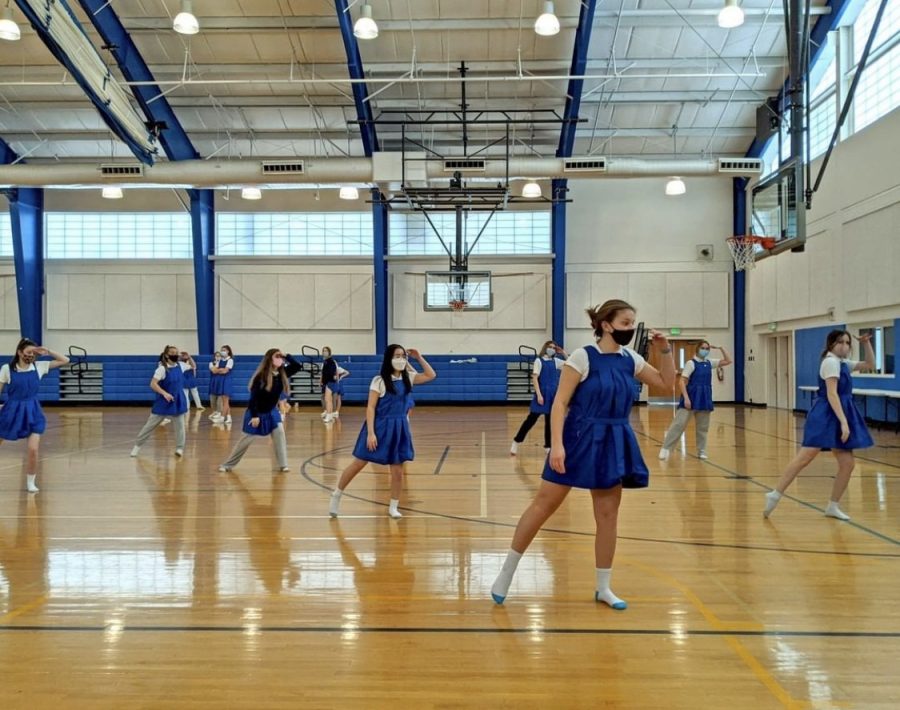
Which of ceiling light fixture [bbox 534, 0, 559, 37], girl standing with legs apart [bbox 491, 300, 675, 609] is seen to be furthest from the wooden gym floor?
ceiling light fixture [bbox 534, 0, 559, 37]

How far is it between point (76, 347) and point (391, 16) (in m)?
16.6

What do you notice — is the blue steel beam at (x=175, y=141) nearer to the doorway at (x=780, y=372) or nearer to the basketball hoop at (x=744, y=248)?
the basketball hoop at (x=744, y=248)

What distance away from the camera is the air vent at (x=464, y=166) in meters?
18.1

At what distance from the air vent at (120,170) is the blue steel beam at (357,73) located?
606 centimetres

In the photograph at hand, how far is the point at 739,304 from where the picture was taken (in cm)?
2477

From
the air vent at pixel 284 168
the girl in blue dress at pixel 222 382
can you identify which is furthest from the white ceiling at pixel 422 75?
the girl in blue dress at pixel 222 382

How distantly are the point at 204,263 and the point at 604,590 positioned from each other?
22540 mm

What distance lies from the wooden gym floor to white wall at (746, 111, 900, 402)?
9505 mm

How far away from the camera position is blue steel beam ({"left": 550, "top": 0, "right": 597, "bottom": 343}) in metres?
16.7

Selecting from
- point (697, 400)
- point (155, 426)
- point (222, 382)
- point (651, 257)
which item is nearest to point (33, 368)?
A: point (155, 426)

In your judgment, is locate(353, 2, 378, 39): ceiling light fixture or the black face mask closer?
the black face mask

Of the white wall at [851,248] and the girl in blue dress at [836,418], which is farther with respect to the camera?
the white wall at [851,248]

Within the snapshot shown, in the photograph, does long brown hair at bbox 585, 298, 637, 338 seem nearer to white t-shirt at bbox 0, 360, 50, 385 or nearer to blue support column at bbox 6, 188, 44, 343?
white t-shirt at bbox 0, 360, 50, 385

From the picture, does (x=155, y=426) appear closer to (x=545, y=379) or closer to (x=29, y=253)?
(x=545, y=379)
